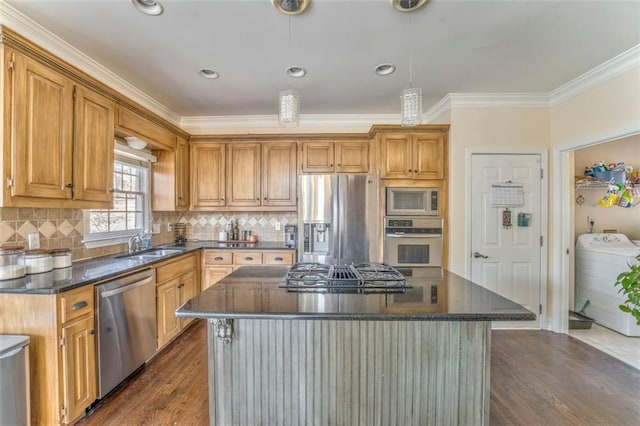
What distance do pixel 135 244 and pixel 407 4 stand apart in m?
3.38

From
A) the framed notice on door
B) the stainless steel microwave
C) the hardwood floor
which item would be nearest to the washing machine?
the hardwood floor

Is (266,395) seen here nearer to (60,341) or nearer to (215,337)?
(215,337)

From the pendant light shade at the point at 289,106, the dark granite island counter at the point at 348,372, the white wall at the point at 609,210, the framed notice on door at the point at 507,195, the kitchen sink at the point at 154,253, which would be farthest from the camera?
the white wall at the point at 609,210

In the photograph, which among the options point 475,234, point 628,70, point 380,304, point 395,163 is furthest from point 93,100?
point 628,70

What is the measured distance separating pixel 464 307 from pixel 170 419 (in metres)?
1.97

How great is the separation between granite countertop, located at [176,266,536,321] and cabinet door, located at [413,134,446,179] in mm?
1945

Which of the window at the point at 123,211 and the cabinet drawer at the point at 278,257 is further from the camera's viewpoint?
the cabinet drawer at the point at 278,257

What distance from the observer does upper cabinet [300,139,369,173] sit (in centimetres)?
385

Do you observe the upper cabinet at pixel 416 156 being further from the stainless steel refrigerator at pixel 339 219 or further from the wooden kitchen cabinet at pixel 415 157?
the stainless steel refrigerator at pixel 339 219

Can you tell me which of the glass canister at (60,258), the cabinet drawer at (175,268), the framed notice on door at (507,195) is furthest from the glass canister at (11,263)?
the framed notice on door at (507,195)

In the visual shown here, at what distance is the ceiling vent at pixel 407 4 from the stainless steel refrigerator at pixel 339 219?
1818 mm

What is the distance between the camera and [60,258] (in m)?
2.15

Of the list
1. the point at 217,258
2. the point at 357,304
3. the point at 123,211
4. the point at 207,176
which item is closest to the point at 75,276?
the point at 123,211

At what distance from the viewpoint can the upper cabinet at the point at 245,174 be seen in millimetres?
3883
